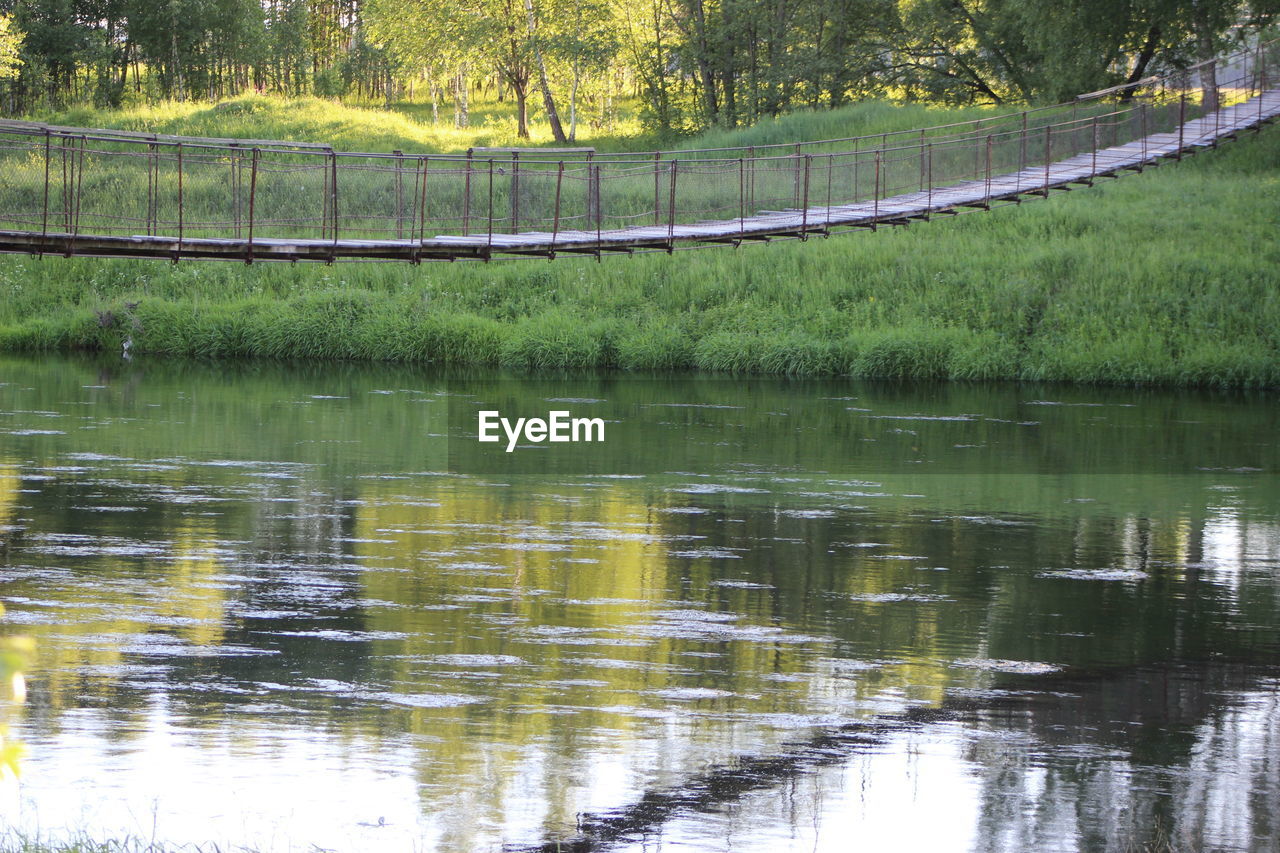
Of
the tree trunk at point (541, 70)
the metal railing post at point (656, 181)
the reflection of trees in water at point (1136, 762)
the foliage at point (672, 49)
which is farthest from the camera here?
the tree trunk at point (541, 70)

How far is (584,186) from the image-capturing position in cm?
3491

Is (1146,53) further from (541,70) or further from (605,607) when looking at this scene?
(605,607)

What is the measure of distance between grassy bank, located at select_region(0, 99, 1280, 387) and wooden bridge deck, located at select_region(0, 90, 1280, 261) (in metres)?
4.40

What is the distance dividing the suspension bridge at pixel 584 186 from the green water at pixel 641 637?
8.60ft

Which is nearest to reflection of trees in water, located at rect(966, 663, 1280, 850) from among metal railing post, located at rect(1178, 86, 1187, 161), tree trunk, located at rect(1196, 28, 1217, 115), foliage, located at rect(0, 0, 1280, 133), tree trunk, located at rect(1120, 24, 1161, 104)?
metal railing post, located at rect(1178, 86, 1187, 161)

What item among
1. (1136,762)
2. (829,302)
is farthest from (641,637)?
(829,302)

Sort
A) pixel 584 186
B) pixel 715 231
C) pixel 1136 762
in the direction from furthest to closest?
pixel 584 186, pixel 715 231, pixel 1136 762

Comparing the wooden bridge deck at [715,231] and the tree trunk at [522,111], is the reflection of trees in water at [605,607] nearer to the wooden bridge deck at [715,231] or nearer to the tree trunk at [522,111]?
the wooden bridge deck at [715,231]

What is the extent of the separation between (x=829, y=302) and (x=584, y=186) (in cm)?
833

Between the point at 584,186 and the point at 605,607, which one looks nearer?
the point at 605,607

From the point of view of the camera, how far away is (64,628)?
9953 millimetres

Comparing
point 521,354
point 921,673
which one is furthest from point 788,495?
point 521,354
